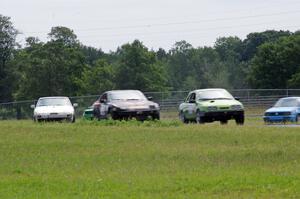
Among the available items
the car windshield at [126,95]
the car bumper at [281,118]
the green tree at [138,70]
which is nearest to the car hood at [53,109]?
the car windshield at [126,95]

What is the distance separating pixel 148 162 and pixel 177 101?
39.9 meters

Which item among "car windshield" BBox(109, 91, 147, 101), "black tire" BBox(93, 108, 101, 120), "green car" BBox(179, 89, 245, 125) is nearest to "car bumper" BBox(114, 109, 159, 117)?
"car windshield" BBox(109, 91, 147, 101)

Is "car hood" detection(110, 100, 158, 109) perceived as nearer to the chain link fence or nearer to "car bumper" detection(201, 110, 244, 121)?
"car bumper" detection(201, 110, 244, 121)

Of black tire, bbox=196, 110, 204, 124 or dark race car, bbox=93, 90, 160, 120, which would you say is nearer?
dark race car, bbox=93, 90, 160, 120

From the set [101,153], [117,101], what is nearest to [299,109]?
[117,101]

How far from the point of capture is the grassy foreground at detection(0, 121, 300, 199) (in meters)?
11.9

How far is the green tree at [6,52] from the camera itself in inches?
3777

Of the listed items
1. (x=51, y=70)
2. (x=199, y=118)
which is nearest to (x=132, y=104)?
(x=199, y=118)

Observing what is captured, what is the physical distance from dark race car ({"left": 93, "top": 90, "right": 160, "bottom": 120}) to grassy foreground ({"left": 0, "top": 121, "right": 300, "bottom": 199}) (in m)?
3.67

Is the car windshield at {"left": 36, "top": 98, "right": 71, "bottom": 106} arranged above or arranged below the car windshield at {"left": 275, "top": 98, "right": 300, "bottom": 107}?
above

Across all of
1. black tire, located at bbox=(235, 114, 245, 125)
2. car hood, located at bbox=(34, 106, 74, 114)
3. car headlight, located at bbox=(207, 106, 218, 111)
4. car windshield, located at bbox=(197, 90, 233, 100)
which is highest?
car windshield, located at bbox=(197, 90, 233, 100)

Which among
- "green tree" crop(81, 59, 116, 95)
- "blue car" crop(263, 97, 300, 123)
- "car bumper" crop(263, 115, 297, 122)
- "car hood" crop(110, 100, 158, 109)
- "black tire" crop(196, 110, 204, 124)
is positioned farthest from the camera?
"green tree" crop(81, 59, 116, 95)

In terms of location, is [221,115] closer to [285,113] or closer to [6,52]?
[285,113]

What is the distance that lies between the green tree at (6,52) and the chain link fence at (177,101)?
37775 millimetres
